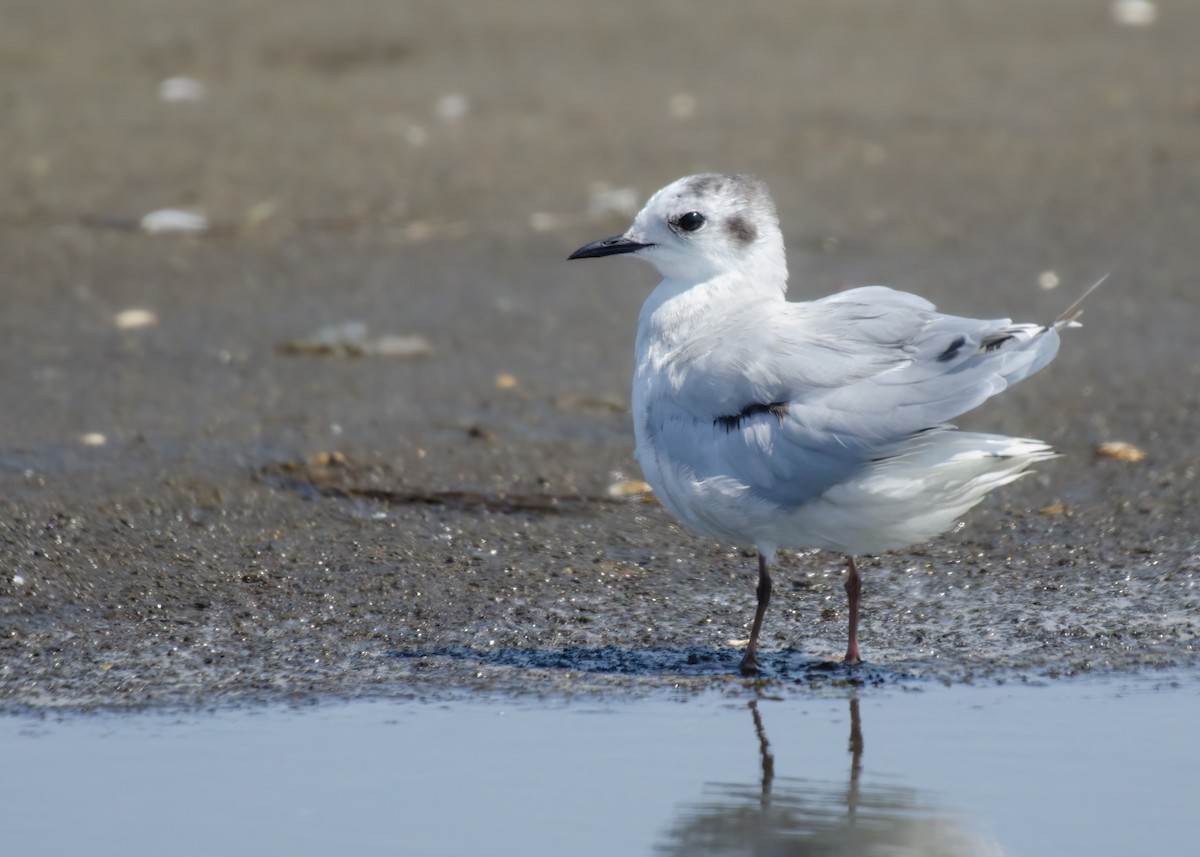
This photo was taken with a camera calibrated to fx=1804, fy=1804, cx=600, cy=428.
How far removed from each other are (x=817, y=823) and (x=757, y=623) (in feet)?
3.17

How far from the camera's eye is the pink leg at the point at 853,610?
477 centimetres

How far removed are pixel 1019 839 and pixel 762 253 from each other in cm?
201

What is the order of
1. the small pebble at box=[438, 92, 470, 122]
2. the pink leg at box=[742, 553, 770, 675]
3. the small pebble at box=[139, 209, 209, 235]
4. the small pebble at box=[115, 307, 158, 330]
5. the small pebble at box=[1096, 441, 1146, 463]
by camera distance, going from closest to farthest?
the pink leg at box=[742, 553, 770, 675], the small pebble at box=[1096, 441, 1146, 463], the small pebble at box=[115, 307, 158, 330], the small pebble at box=[139, 209, 209, 235], the small pebble at box=[438, 92, 470, 122]

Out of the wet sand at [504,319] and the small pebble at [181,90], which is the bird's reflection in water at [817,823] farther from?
the small pebble at [181,90]

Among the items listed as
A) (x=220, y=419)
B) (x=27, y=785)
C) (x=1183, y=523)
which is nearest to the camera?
(x=27, y=785)

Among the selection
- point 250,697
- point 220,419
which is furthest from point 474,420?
point 250,697

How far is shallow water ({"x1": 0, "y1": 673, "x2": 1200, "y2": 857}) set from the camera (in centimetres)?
373

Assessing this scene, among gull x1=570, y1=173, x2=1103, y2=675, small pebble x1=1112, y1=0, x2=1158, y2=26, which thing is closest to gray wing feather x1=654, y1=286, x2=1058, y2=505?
gull x1=570, y1=173, x2=1103, y2=675

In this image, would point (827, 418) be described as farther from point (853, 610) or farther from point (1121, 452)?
point (1121, 452)

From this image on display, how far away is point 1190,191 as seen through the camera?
972 centimetres

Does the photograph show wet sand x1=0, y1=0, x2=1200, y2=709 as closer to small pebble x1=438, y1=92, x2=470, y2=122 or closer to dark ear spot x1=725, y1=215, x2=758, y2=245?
small pebble x1=438, y1=92, x2=470, y2=122

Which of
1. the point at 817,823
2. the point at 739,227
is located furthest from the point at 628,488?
the point at 817,823

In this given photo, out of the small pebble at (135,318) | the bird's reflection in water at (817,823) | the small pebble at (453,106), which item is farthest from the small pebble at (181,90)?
the bird's reflection in water at (817,823)

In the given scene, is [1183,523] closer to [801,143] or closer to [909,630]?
[909,630]
